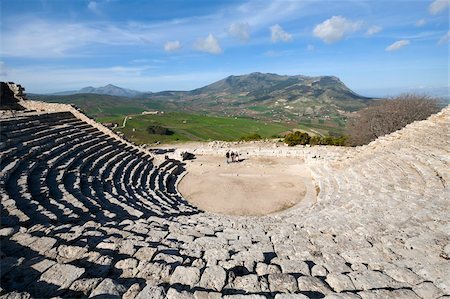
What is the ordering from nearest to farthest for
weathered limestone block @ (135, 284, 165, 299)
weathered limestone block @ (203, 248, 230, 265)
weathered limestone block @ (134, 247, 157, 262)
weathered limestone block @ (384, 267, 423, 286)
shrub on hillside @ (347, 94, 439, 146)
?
weathered limestone block @ (135, 284, 165, 299)
weathered limestone block @ (384, 267, 423, 286)
weathered limestone block @ (134, 247, 157, 262)
weathered limestone block @ (203, 248, 230, 265)
shrub on hillside @ (347, 94, 439, 146)

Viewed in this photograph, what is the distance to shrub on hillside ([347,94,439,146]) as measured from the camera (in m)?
24.4

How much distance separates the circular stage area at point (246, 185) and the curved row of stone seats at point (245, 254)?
12.7ft

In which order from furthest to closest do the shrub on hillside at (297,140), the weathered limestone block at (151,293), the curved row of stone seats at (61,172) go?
the shrub on hillside at (297,140)
the curved row of stone seats at (61,172)
the weathered limestone block at (151,293)

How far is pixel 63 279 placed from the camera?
3.89m

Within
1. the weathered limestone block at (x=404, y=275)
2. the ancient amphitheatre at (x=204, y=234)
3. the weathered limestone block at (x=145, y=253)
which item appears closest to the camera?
the ancient amphitheatre at (x=204, y=234)

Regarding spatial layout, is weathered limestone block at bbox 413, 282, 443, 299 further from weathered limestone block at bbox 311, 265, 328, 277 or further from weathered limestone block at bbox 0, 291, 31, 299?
weathered limestone block at bbox 0, 291, 31, 299

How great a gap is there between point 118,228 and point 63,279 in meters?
3.01

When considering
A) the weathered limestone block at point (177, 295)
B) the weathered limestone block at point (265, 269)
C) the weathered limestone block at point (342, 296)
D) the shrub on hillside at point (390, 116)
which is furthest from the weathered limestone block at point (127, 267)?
the shrub on hillside at point (390, 116)

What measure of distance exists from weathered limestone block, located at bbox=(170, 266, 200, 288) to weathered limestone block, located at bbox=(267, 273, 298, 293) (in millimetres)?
1129

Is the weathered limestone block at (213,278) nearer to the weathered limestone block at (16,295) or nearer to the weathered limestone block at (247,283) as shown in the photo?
the weathered limestone block at (247,283)

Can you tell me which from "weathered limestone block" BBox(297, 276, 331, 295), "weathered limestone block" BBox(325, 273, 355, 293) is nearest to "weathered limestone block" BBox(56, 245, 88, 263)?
"weathered limestone block" BBox(297, 276, 331, 295)

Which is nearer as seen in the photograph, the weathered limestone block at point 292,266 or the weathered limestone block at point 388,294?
the weathered limestone block at point 388,294

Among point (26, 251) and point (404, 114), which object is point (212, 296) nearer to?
point (26, 251)

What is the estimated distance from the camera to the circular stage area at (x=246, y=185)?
45.3 ft
